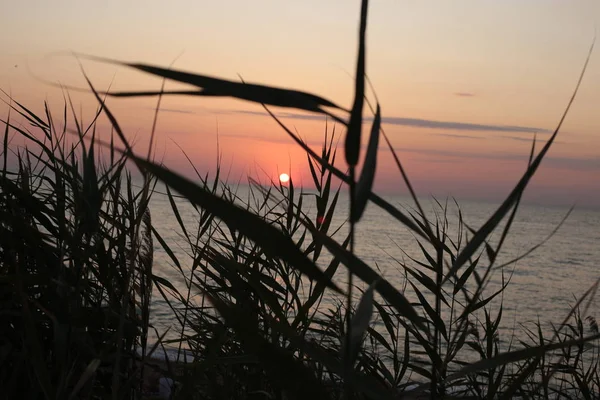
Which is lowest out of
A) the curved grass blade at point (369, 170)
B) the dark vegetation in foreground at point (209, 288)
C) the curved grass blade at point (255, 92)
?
the dark vegetation in foreground at point (209, 288)

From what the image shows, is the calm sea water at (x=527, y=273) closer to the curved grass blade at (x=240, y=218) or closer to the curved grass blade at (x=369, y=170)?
the curved grass blade at (x=369, y=170)

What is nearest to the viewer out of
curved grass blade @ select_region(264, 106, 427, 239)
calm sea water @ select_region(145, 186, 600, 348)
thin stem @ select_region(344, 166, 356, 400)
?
thin stem @ select_region(344, 166, 356, 400)

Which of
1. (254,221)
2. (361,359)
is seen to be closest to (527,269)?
(361,359)

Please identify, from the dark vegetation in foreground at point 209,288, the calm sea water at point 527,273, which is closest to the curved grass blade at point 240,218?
the dark vegetation in foreground at point 209,288

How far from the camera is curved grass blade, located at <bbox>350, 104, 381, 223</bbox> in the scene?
0.80 m

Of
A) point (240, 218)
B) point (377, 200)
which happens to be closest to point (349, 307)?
point (240, 218)

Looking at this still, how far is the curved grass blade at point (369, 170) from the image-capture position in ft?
2.62

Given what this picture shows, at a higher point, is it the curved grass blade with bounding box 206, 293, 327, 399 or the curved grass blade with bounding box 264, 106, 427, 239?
the curved grass blade with bounding box 264, 106, 427, 239

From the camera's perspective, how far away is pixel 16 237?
228 cm

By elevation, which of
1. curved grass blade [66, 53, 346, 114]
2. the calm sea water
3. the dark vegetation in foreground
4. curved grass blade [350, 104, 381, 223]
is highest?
curved grass blade [66, 53, 346, 114]

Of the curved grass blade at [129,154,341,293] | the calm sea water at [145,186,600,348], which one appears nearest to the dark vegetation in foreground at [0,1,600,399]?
the curved grass blade at [129,154,341,293]

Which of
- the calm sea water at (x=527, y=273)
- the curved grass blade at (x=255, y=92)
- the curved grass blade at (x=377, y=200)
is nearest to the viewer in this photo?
the curved grass blade at (x=255, y=92)

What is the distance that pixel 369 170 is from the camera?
0.89 meters

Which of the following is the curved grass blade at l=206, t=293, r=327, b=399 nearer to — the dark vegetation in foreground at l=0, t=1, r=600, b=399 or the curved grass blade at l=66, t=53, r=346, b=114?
the dark vegetation in foreground at l=0, t=1, r=600, b=399
